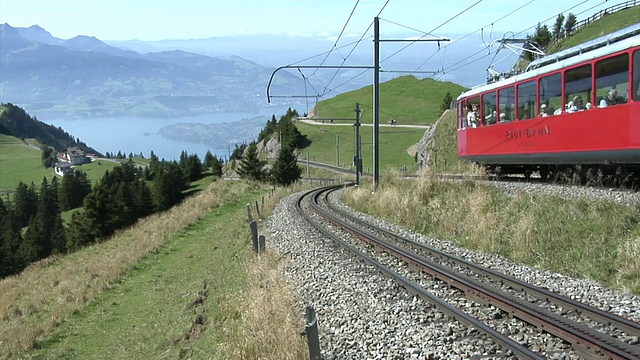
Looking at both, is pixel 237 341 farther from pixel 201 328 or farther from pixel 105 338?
pixel 105 338

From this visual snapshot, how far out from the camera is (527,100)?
54.5 feet

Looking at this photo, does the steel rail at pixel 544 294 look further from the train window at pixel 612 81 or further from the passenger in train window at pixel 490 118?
the passenger in train window at pixel 490 118

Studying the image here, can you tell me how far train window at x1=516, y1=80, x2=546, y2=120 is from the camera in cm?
1616

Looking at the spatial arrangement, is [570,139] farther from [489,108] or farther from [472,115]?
[472,115]

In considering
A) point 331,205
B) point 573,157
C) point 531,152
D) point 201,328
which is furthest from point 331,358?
point 331,205

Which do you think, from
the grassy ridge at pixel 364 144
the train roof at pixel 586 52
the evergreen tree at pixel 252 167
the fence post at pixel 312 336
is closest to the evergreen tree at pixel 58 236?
Answer: the evergreen tree at pixel 252 167

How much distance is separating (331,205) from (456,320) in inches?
683

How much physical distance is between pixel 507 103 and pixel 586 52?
4415 millimetres

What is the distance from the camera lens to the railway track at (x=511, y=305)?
5.89 metres

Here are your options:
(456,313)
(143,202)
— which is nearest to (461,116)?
(456,313)

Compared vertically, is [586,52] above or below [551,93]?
above

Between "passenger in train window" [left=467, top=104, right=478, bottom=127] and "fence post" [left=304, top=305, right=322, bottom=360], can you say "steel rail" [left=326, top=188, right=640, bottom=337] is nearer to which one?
"fence post" [left=304, top=305, right=322, bottom=360]

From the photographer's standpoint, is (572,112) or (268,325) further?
(572,112)

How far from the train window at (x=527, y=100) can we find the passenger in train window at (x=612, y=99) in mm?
3151
